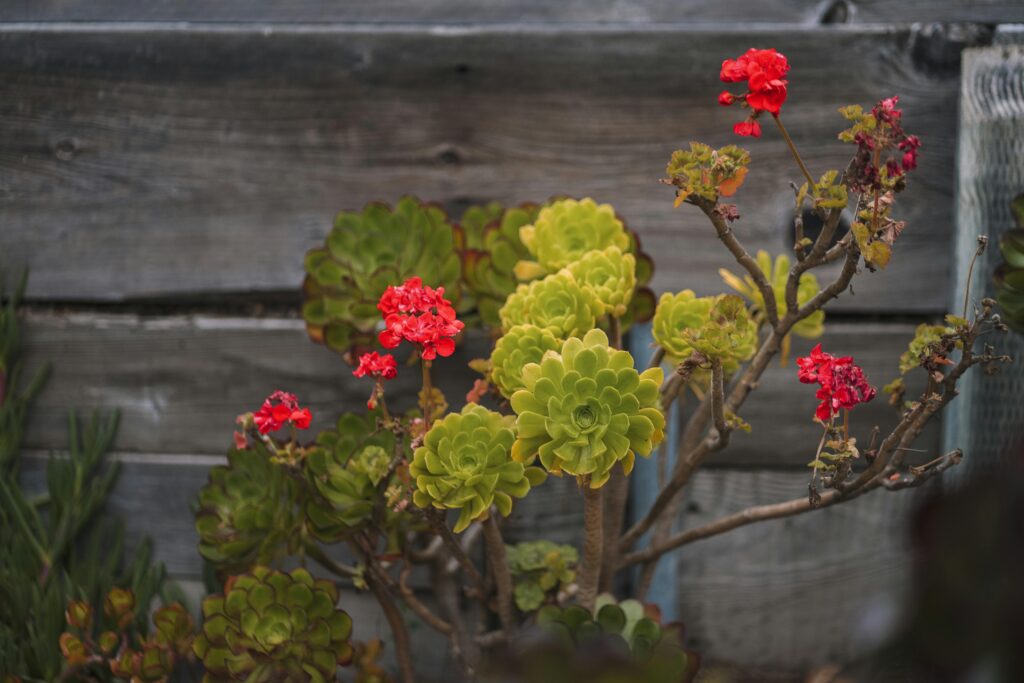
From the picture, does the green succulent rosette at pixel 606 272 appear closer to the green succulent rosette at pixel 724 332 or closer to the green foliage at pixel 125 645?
the green succulent rosette at pixel 724 332

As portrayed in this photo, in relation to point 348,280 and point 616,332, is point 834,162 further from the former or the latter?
point 348,280

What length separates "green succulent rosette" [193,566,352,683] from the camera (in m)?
0.90

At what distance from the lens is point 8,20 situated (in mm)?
1221

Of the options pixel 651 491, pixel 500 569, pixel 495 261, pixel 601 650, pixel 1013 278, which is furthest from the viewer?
pixel 651 491

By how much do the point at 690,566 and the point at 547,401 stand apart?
0.65 meters

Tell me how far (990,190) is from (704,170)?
526mm

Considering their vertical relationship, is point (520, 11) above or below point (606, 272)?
above

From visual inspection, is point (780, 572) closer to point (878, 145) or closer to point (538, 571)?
point (538, 571)

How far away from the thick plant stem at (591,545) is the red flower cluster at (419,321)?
6.7 inches

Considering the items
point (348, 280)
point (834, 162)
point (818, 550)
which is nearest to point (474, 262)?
point (348, 280)

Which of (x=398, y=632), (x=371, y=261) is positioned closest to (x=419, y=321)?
(x=371, y=261)

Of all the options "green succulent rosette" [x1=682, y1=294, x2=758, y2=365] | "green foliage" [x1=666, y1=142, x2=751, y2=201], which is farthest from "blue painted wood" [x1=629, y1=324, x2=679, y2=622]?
"green foliage" [x1=666, y1=142, x2=751, y2=201]

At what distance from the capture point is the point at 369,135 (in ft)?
3.88

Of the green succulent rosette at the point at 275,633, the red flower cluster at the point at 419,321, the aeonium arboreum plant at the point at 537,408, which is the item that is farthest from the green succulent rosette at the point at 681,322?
the green succulent rosette at the point at 275,633
